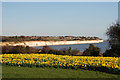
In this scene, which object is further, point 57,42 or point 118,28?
point 57,42

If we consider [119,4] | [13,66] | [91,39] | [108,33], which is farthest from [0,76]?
[91,39]

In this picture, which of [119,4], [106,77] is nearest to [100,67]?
[106,77]

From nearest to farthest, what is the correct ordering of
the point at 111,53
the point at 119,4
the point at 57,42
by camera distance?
the point at 119,4 < the point at 111,53 < the point at 57,42

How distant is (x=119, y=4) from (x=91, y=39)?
65476 millimetres

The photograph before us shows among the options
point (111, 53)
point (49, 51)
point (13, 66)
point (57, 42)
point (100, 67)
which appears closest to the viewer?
point (100, 67)

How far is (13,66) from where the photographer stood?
35.8 feet

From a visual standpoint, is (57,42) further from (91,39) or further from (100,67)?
(100,67)

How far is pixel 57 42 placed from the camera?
7444 centimetres

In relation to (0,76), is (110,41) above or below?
above

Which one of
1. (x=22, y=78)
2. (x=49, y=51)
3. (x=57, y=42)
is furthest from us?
(x=57, y=42)

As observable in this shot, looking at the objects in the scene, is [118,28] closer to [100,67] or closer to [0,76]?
[100,67]

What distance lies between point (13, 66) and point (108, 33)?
10545mm

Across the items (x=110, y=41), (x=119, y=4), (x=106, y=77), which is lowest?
(x=106, y=77)

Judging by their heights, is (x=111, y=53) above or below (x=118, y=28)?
below
